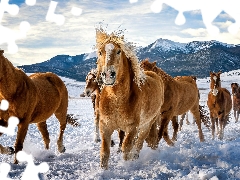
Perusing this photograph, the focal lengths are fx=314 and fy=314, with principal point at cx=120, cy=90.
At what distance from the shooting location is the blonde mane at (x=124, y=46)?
476 centimetres

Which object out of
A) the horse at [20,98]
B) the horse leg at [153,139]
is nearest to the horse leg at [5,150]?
the horse at [20,98]

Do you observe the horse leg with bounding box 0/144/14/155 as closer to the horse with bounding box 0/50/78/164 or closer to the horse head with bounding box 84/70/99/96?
the horse with bounding box 0/50/78/164

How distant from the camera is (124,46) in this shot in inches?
190

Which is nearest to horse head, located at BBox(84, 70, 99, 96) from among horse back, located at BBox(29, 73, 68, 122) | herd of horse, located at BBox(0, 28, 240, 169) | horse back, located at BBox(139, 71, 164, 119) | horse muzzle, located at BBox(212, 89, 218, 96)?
horse back, located at BBox(29, 73, 68, 122)

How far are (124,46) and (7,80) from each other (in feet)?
7.50

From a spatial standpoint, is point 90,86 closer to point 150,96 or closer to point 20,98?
point 20,98

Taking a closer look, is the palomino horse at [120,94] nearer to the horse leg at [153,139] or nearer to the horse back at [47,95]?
the horse leg at [153,139]

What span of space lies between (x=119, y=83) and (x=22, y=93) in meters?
1.98

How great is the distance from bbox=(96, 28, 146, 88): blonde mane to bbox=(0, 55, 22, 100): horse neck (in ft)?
6.04

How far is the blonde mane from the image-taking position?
15.6 feet

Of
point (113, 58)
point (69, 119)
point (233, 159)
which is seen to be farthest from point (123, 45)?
point (69, 119)

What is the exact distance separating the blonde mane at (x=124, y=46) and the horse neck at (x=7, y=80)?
6.04 ft

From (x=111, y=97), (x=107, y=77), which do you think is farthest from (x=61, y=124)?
(x=107, y=77)

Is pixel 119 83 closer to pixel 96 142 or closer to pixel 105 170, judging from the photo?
pixel 105 170
